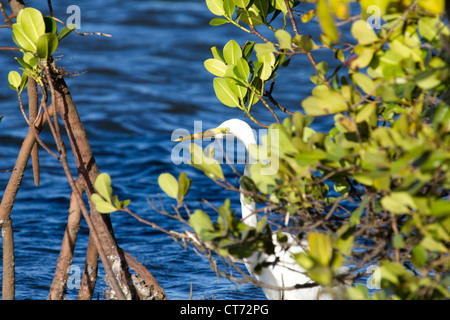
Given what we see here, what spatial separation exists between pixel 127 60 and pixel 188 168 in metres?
4.02

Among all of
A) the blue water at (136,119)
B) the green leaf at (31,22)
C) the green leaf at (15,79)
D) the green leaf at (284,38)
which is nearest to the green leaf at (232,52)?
the green leaf at (284,38)

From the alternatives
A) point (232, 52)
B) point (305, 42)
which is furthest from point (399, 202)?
point (232, 52)

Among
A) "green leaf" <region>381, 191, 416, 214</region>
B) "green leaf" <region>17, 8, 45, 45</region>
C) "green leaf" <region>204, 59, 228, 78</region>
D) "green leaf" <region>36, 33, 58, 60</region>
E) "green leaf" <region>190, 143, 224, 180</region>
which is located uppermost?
"green leaf" <region>17, 8, 45, 45</region>

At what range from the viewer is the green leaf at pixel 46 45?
1.62 meters

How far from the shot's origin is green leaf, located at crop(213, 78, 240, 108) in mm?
1967

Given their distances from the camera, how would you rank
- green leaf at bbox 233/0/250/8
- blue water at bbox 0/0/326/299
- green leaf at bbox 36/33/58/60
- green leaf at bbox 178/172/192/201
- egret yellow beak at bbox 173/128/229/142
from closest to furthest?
green leaf at bbox 178/172/192/201 → green leaf at bbox 36/33/58/60 → green leaf at bbox 233/0/250/8 → egret yellow beak at bbox 173/128/229/142 → blue water at bbox 0/0/326/299

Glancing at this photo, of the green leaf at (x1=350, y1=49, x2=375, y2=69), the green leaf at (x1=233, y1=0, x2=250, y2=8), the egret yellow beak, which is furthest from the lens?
the egret yellow beak

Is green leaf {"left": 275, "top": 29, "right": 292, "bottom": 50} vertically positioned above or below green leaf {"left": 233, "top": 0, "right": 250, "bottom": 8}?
below

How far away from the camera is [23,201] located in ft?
16.7

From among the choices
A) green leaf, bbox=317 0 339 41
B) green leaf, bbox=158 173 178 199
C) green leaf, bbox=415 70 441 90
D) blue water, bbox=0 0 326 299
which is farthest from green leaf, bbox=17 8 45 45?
green leaf, bbox=415 70 441 90

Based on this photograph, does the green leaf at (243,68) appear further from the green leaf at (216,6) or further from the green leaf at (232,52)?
the green leaf at (216,6)

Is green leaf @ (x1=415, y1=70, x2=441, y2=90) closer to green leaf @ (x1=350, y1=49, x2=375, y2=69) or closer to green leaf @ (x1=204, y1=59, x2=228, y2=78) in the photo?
green leaf @ (x1=350, y1=49, x2=375, y2=69)

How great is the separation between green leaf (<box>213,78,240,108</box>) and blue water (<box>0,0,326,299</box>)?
0.47 meters
